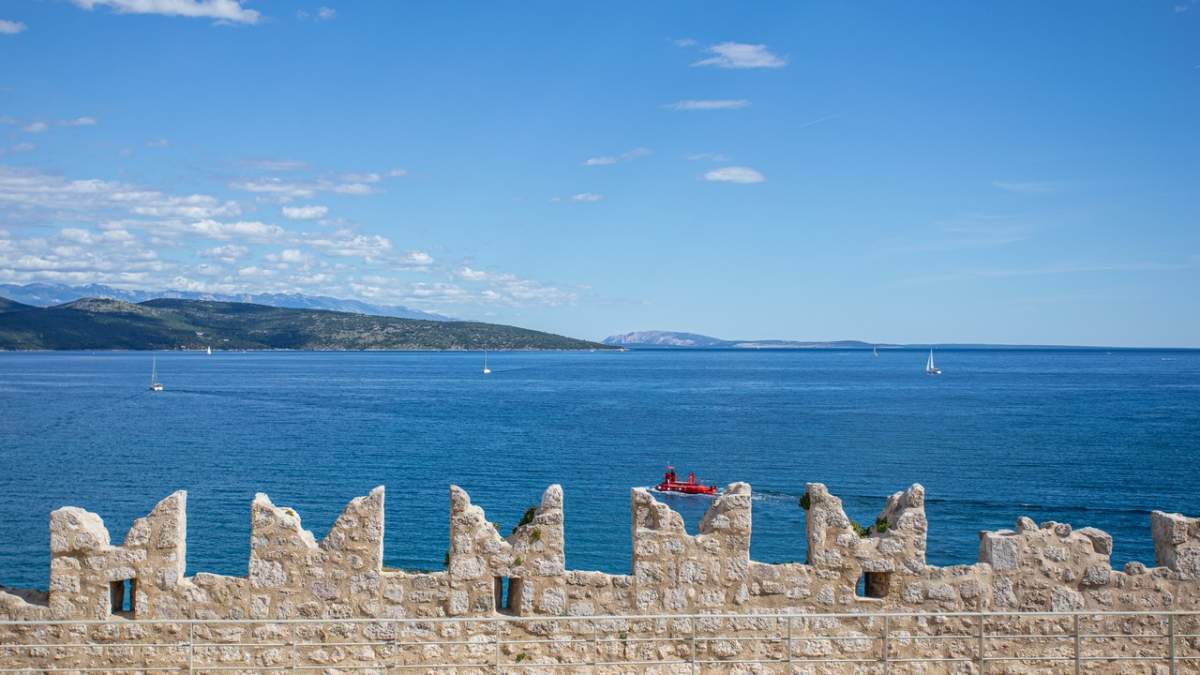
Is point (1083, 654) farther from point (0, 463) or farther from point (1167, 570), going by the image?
point (0, 463)

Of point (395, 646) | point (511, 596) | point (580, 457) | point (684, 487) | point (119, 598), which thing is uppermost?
point (511, 596)

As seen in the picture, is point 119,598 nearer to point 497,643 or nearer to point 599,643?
point 497,643

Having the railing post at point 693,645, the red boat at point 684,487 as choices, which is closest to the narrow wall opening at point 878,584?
the railing post at point 693,645

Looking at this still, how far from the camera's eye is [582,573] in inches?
442

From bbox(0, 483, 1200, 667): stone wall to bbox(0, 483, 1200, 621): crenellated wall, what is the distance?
2cm

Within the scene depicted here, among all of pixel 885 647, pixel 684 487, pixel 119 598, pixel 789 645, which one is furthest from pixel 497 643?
pixel 684 487

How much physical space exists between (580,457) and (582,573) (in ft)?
164

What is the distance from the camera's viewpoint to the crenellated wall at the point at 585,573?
35.5ft

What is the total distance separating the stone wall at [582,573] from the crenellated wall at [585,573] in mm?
16

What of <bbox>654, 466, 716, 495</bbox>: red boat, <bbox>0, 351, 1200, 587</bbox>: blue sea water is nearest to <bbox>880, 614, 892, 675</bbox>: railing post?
<bbox>0, 351, 1200, 587</bbox>: blue sea water

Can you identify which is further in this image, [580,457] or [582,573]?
[580,457]

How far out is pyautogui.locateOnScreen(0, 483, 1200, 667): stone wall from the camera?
426 inches

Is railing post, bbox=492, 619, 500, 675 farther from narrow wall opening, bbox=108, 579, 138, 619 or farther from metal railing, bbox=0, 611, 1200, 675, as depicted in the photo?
narrow wall opening, bbox=108, 579, 138, 619

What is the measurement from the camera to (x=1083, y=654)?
11.3 m
